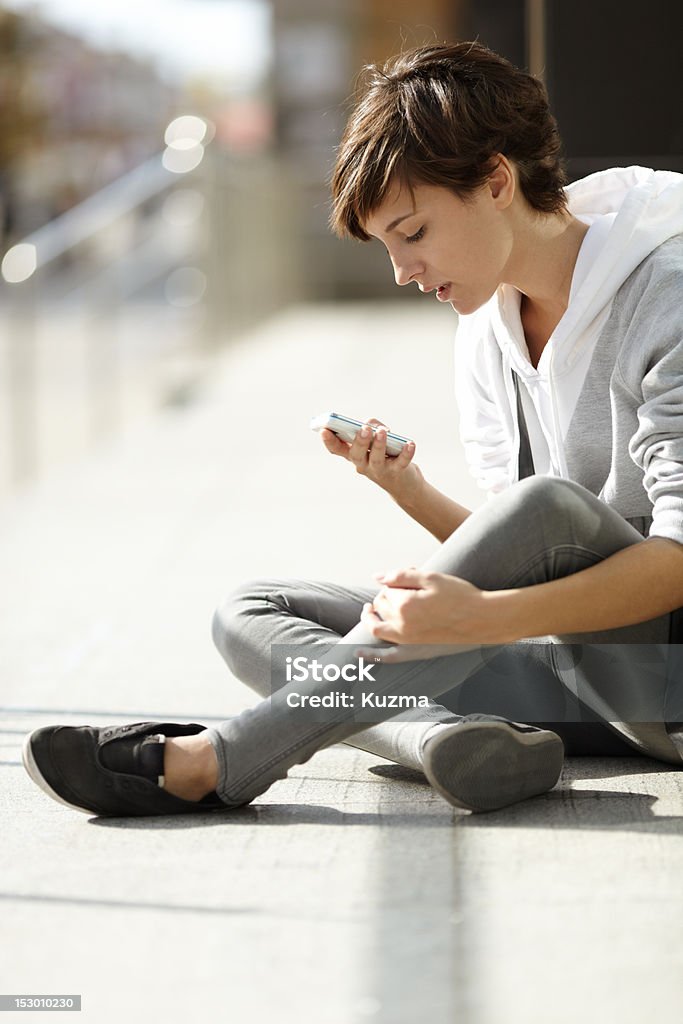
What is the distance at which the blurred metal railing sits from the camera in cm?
710

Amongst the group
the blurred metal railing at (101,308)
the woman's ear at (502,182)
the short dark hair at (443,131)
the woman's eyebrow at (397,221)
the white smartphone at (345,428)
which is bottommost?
the blurred metal railing at (101,308)

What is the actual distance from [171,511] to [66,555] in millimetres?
688

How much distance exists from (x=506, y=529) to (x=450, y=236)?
43 centimetres

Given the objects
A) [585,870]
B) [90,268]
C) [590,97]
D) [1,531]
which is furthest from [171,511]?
[90,268]

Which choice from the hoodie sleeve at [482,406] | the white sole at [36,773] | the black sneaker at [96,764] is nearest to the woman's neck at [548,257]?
the hoodie sleeve at [482,406]

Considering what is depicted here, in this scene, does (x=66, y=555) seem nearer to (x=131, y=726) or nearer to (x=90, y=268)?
(x=131, y=726)

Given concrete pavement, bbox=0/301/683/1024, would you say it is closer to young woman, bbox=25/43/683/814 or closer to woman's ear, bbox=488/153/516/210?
young woman, bbox=25/43/683/814

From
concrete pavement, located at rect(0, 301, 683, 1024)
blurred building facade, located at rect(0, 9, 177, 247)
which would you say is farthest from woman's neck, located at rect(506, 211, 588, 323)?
blurred building facade, located at rect(0, 9, 177, 247)

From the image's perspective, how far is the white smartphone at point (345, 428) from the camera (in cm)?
220

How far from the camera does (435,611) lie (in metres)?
1.88

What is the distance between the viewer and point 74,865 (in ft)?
6.27

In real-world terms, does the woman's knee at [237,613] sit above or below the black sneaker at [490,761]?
above

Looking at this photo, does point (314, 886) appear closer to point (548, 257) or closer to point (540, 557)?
point (540, 557)

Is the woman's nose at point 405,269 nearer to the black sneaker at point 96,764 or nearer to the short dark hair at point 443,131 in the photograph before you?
the short dark hair at point 443,131
